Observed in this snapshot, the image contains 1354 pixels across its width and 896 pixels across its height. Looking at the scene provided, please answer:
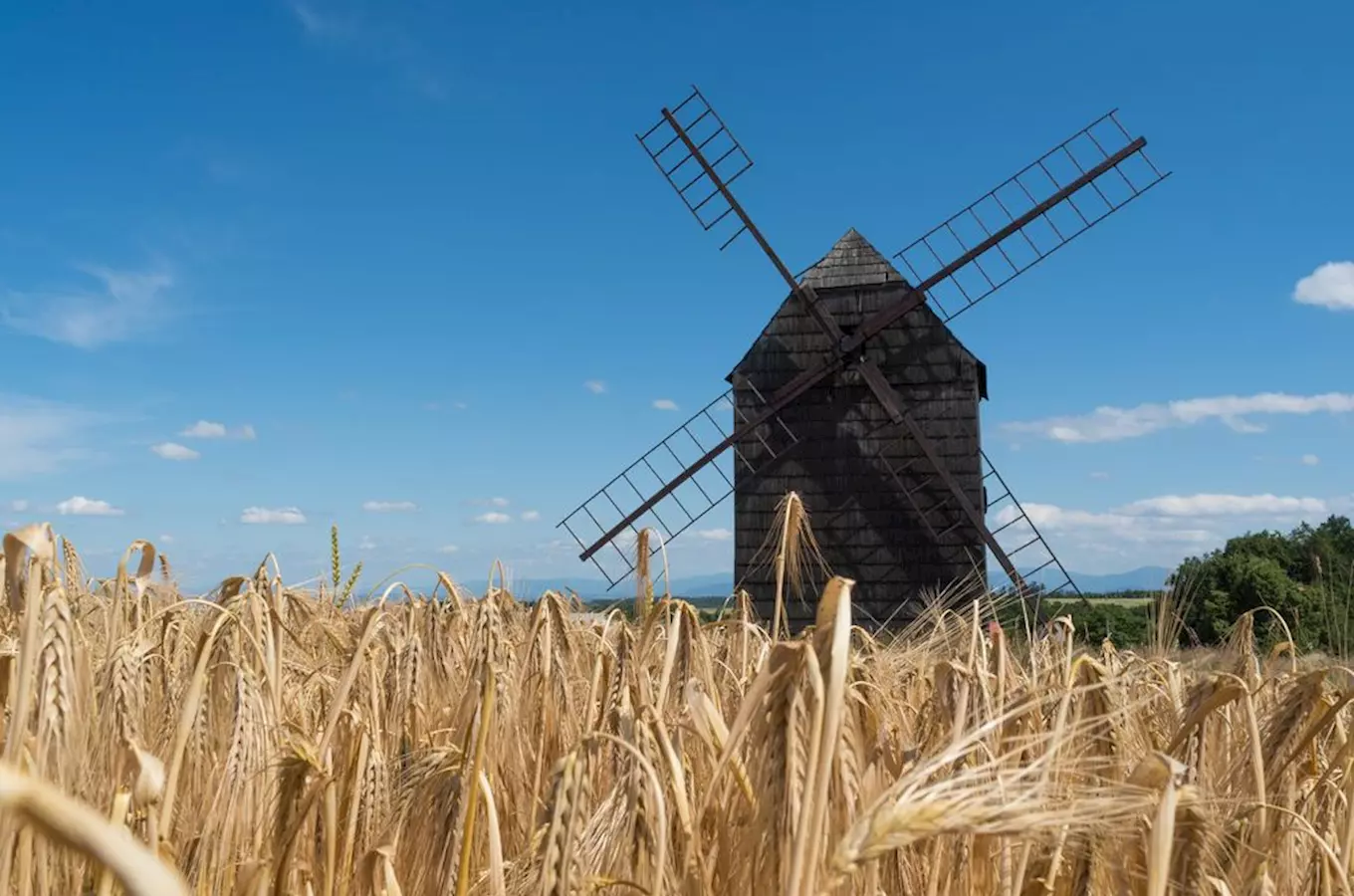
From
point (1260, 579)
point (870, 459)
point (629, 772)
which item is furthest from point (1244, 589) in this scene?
point (629, 772)

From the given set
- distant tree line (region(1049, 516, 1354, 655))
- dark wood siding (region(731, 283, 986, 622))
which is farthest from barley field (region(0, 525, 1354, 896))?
distant tree line (region(1049, 516, 1354, 655))

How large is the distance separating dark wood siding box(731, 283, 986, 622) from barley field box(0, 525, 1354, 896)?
12662 millimetres

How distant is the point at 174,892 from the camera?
0.46m

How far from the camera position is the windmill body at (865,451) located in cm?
1540

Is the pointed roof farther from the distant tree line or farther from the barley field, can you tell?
the barley field

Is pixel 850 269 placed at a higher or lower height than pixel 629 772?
higher

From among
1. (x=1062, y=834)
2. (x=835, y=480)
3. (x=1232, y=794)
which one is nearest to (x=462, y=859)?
(x=1062, y=834)

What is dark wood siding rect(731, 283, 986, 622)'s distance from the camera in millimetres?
15383

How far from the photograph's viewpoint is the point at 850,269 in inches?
651

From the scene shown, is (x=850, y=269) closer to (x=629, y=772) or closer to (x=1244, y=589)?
(x=1244, y=589)

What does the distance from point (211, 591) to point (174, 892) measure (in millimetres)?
2181

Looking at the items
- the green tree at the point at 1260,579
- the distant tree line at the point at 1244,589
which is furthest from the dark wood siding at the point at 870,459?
the green tree at the point at 1260,579

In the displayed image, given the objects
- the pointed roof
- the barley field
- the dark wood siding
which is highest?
the pointed roof

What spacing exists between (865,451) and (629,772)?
14.6 m
